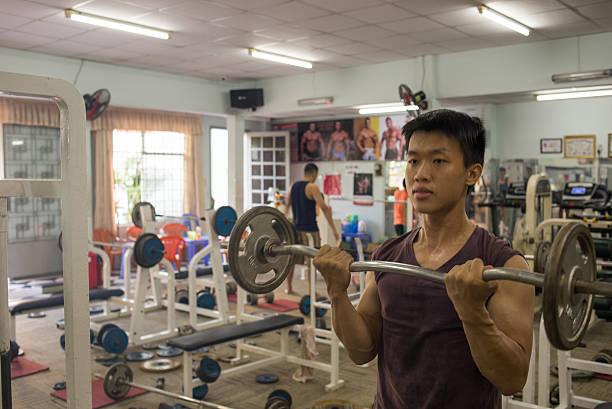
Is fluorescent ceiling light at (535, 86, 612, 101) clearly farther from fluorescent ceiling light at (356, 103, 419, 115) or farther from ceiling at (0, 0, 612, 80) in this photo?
fluorescent ceiling light at (356, 103, 419, 115)

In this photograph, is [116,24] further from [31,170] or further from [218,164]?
[218,164]

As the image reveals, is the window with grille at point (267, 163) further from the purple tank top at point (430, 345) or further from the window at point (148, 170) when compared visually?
the purple tank top at point (430, 345)

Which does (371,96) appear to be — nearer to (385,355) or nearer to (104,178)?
(104,178)

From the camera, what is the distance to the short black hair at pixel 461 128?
1270 mm

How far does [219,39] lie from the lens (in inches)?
234

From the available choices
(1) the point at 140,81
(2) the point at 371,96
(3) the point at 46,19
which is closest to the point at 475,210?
(2) the point at 371,96

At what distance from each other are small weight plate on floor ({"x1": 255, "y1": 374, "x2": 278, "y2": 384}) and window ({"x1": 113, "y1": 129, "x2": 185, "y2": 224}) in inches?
219

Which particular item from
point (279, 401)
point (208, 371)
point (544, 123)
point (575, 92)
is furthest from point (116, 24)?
point (544, 123)

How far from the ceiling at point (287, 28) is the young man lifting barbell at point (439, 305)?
369 cm

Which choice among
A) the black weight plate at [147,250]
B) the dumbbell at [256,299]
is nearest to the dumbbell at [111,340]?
the black weight plate at [147,250]

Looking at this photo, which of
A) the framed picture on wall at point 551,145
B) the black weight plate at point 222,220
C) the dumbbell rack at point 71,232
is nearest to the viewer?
the dumbbell rack at point 71,232

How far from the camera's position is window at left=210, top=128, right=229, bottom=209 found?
407 inches

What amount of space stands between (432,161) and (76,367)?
1.21 meters

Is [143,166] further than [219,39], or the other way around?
[143,166]
